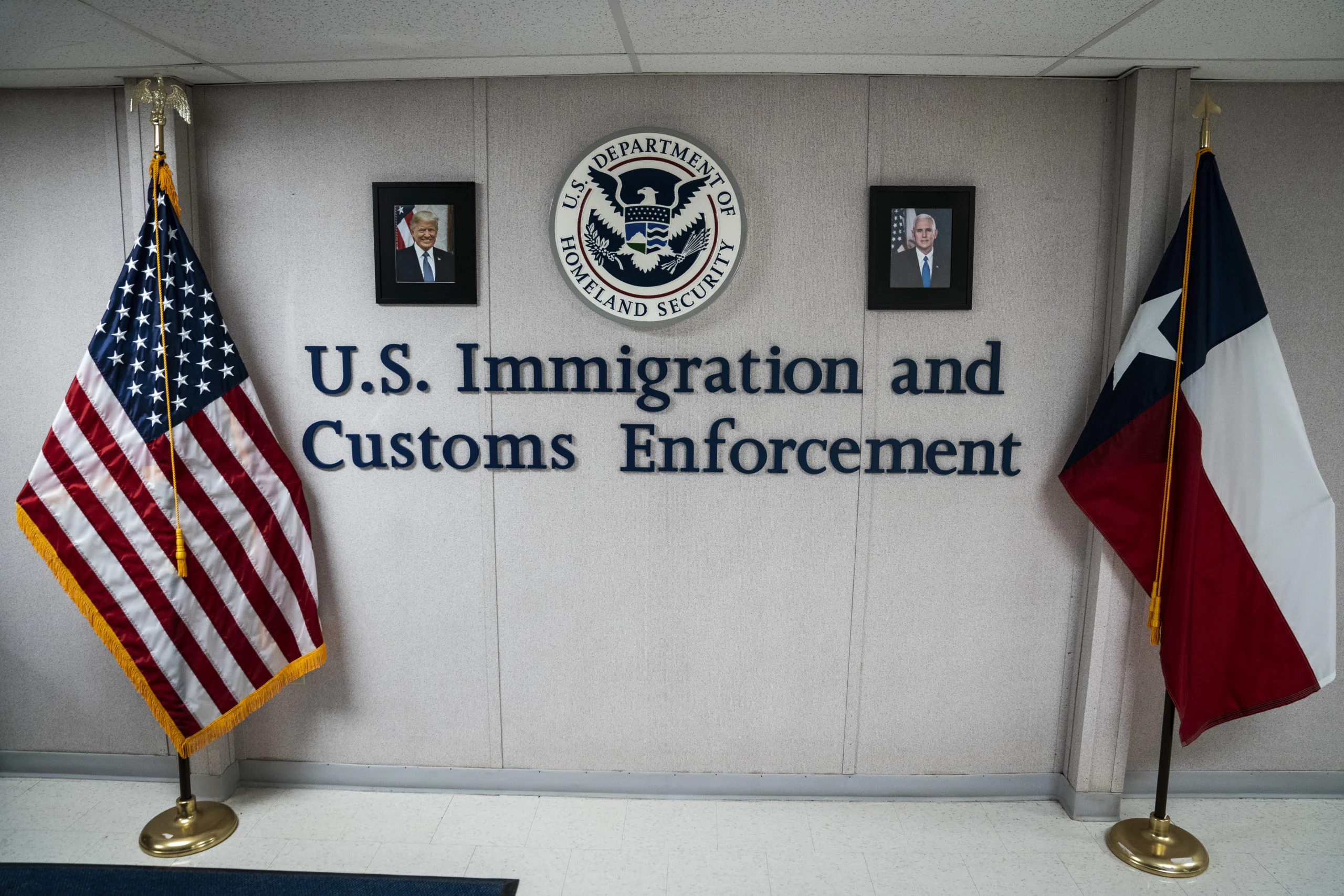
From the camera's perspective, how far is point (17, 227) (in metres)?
2.81

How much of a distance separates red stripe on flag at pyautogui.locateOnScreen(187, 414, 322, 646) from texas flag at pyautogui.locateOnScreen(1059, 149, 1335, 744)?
2.67m

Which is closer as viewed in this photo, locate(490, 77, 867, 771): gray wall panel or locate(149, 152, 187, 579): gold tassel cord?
locate(149, 152, 187, 579): gold tassel cord

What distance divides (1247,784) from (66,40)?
4539 mm

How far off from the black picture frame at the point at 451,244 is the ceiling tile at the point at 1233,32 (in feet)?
6.47

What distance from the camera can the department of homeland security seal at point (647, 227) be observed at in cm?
266

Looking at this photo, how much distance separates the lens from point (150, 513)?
261 centimetres

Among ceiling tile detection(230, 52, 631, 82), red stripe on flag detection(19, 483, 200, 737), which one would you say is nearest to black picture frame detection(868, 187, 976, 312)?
ceiling tile detection(230, 52, 631, 82)

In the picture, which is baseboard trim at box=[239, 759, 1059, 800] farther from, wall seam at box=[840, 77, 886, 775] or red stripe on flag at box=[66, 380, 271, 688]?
red stripe on flag at box=[66, 380, 271, 688]

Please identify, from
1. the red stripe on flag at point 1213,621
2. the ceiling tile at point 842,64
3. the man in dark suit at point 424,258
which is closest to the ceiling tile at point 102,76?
the man in dark suit at point 424,258

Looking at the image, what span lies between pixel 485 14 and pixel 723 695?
2.29 meters

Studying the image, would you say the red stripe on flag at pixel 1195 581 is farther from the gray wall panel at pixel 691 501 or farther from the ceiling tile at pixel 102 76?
the ceiling tile at pixel 102 76

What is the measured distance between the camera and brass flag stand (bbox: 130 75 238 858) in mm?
2527

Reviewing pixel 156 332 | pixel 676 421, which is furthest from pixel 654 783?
pixel 156 332

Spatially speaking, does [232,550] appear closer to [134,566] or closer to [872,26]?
[134,566]
